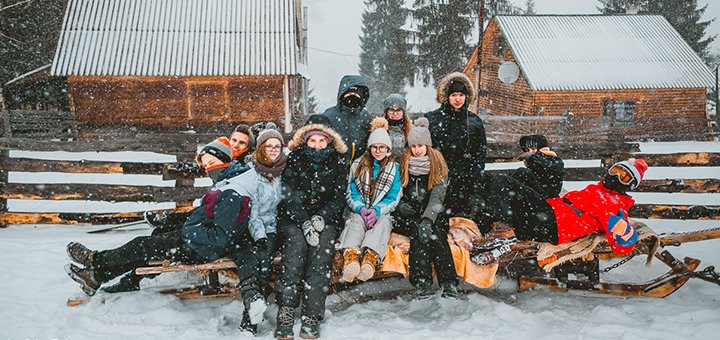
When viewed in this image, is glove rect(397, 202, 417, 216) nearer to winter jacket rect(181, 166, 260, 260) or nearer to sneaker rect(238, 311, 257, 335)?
winter jacket rect(181, 166, 260, 260)

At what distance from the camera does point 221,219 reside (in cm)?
354

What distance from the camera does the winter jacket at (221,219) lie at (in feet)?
11.6

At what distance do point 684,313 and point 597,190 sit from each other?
4.08 ft

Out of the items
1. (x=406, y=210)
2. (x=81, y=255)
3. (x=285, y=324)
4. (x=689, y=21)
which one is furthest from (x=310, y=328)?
(x=689, y=21)

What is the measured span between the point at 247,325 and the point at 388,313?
124 centimetres

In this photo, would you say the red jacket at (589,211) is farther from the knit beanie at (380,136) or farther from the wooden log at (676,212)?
the wooden log at (676,212)

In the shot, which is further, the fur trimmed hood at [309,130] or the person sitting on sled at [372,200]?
the fur trimmed hood at [309,130]

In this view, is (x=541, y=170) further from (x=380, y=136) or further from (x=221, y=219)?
(x=221, y=219)

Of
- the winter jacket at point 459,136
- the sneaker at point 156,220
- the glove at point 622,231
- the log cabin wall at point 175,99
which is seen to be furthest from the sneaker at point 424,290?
the log cabin wall at point 175,99

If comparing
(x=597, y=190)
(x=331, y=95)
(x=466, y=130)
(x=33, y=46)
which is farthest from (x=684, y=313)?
(x=331, y=95)

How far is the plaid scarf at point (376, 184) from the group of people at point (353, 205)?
1 cm

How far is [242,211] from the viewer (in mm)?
3629

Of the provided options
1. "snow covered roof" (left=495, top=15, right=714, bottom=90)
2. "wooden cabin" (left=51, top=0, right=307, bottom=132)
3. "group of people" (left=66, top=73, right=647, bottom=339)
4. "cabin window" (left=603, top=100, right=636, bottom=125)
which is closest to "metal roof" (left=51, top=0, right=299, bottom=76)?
"wooden cabin" (left=51, top=0, right=307, bottom=132)

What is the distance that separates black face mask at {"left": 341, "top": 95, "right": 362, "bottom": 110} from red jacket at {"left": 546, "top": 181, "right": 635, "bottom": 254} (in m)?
2.22
